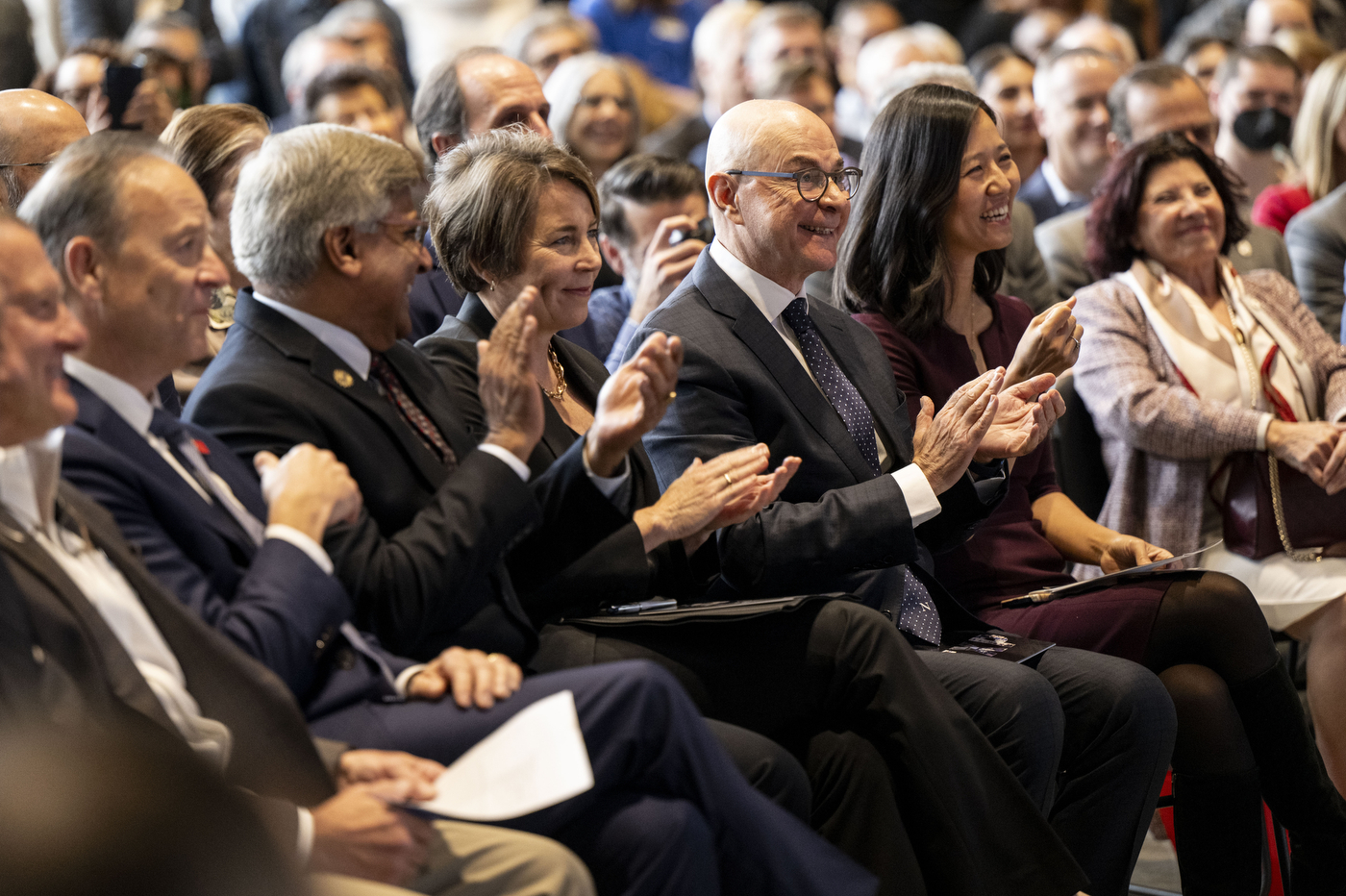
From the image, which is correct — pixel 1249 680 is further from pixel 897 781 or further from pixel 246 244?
pixel 246 244

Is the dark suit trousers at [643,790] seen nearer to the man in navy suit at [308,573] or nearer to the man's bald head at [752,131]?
the man in navy suit at [308,573]

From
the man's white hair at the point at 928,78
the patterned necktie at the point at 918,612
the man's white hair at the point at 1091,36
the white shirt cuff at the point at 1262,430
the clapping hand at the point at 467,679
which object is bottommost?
the patterned necktie at the point at 918,612

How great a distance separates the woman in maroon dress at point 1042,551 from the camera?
2.62 metres

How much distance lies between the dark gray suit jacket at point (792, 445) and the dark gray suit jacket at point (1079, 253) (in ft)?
4.91

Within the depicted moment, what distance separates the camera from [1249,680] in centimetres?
266

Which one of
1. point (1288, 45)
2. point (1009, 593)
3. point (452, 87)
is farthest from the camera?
point (1288, 45)

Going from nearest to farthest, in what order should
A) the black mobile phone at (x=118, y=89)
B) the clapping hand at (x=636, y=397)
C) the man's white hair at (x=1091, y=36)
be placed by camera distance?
the clapping hand at (x=636, y=397), the black mobile phone at (x=118, y=89), the man's white hair at (x=1091, y=36)

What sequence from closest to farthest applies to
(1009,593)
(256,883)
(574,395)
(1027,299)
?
(256,883) → (574,395) → (1009,593) → (1027,299)

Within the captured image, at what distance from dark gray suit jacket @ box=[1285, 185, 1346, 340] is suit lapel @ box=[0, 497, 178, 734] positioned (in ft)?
11.7

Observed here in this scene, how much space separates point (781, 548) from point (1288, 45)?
4708 mm

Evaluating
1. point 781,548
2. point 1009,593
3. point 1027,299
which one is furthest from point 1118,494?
point 781,548

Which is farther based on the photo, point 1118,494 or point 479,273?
point 1118,494

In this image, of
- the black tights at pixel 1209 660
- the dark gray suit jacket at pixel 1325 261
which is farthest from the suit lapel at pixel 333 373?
the dark gray suit jacket at pixel 1325 261

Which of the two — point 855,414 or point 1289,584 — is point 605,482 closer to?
point 855,414
